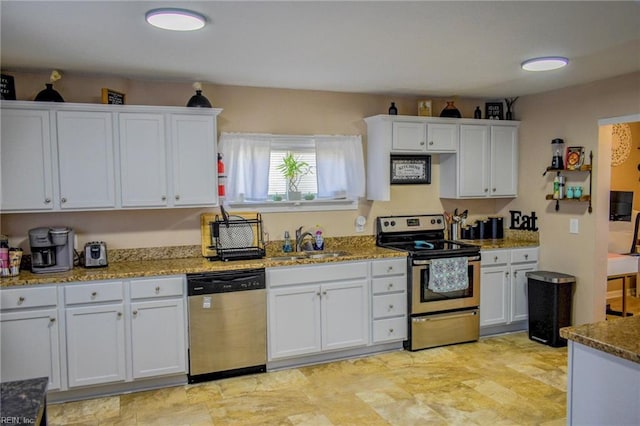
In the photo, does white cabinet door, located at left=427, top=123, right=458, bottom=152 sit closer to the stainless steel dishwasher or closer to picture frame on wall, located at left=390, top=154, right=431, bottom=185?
picture frame on wall, located at left=390, top=154, right=431, bottom=185

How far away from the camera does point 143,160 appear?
3777 millimetres

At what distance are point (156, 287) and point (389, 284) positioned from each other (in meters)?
1.96

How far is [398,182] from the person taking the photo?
4969mm

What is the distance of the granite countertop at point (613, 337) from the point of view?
1.77m

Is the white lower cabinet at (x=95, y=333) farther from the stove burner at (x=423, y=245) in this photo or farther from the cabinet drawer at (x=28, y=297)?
the stove burner at (x=423, y=245)

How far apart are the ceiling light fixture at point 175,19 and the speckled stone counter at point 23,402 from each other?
5.79 feet

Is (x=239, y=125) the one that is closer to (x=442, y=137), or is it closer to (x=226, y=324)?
(x=226, y=324)

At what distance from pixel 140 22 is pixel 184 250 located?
2087 millimetres

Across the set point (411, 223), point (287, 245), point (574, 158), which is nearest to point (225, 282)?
point (287, 245)

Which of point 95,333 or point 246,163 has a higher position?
point 246,163

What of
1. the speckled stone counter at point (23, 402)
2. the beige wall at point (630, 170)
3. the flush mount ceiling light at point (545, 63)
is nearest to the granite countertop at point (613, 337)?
the speckled stone counter at point (23, 402)

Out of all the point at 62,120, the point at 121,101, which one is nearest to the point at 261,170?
the point at 121,101

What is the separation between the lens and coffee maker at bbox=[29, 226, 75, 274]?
11.4 ft

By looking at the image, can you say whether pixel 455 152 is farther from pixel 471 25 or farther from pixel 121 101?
pixel 121 101
